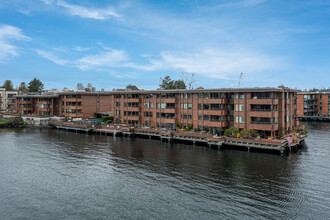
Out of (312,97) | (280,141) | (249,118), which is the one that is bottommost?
(280,141)

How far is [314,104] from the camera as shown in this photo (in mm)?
150375

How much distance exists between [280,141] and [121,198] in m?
40.1

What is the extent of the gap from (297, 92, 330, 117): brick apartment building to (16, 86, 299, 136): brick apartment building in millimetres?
81645

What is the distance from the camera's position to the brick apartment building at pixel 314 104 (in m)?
147

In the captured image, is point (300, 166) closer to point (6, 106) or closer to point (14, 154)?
point (14, 154)

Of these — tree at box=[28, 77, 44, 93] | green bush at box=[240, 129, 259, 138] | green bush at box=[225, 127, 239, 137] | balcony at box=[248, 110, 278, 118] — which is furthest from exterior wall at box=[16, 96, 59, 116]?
balcony at box=[248, 110, 278, 118]

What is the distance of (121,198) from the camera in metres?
34.2

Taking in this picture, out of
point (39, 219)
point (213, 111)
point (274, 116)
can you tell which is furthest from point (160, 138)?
point (39, 219)

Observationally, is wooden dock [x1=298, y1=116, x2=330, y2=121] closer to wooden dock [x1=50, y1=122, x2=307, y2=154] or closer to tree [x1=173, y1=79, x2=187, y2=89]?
tree [x1=173, y1=79, x2=187, y2=89]

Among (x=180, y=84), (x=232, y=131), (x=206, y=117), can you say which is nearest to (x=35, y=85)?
(x=180, y=84)

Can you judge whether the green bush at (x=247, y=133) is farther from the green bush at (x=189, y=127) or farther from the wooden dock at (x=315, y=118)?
the wooden dock at (x=315, y=118)

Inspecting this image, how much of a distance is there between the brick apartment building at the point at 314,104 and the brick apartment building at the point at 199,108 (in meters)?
81.6

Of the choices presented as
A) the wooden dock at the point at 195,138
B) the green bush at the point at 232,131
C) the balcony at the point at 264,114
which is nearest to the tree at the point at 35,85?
the wooden dock at the point at 195,138

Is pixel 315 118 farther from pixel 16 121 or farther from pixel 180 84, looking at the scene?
pixel 16 121
